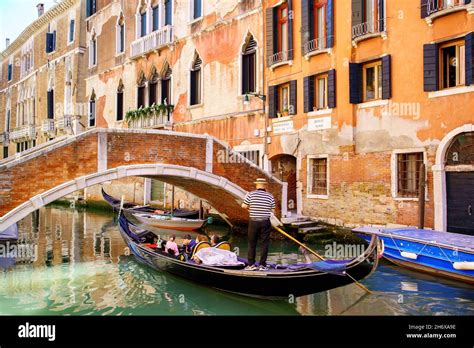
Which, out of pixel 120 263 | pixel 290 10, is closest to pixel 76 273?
pixel 120 263

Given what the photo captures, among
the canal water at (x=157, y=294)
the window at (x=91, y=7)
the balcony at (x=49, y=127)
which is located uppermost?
the window at (x=91, y=7)

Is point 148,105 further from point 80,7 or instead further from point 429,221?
point 429,221

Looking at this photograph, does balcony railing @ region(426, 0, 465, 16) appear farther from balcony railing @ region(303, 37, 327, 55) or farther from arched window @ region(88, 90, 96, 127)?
arched window @ region(88, 90, 96, 127)

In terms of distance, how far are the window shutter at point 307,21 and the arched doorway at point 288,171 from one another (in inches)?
75.5

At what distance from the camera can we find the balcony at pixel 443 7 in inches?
228

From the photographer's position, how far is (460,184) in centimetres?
601

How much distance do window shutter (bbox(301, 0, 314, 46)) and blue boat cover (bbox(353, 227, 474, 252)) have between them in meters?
3.21

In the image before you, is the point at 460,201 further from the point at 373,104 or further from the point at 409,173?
the point at 373,104

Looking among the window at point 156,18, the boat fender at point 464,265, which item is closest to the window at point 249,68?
the window at point 156,18

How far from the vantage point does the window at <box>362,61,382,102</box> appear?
697cm

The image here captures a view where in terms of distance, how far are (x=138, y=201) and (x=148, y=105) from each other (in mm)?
2195

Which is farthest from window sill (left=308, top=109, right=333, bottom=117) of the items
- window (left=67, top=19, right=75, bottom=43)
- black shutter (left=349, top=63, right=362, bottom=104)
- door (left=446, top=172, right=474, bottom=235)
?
window (left=67, top=19, right=75, bottom=43)

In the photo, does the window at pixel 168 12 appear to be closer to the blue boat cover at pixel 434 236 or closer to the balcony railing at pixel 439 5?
the balcony railing at pixel 439 5
